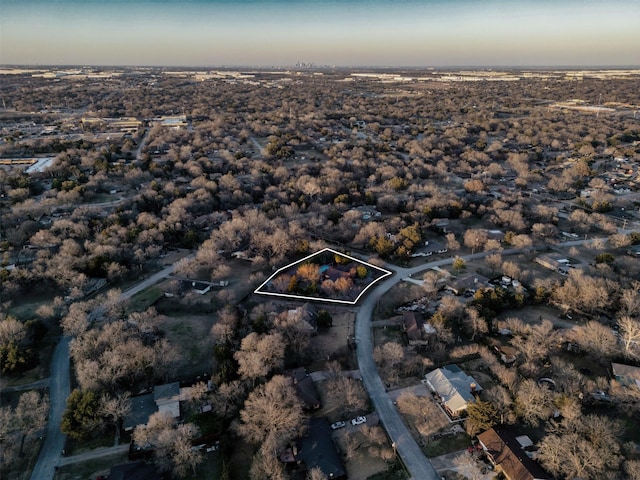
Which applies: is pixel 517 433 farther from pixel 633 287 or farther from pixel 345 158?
pixel 345 158

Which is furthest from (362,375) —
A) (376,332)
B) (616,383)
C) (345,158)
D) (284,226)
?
(345,158)

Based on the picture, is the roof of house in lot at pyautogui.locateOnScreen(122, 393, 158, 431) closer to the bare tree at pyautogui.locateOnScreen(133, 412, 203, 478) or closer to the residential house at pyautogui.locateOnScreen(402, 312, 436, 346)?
the bare tree at pyautogui.locateOnScreen(133, 412, 203, 478)

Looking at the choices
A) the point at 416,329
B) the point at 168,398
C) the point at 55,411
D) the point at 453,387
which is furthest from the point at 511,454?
the point at 55,411

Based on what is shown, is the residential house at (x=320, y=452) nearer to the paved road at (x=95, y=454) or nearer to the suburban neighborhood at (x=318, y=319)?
the suburban neighborhood at (x=318, y=319)

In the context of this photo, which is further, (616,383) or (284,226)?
(284,226)

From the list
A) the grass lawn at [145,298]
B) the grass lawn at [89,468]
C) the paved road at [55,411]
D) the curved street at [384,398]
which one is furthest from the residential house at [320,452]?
the grass lawn at [145,298]
